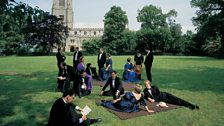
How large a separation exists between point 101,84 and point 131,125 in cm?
705

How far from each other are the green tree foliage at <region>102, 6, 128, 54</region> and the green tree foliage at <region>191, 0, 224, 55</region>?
26.5 m

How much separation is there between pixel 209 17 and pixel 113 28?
31.1m

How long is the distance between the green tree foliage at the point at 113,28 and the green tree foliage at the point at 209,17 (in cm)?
2648

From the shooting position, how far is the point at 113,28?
7356 centimetres

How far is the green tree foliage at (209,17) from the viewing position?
4572cm

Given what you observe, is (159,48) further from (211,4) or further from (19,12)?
(19,12)

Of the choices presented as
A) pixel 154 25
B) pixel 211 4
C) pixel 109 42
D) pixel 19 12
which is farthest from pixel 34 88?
pixel 154 25

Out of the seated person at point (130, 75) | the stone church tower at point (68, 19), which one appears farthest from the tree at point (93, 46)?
the seated person at point (130, 75)

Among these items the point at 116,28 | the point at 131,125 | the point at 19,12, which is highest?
the point at 116,28

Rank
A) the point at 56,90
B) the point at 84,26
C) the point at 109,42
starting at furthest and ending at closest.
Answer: the point at 84,26, the point at 109,42, the point at 56,90

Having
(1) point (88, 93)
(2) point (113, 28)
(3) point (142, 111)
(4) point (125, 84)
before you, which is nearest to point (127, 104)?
(3) point (142, 111)

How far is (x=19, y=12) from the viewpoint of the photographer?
5.93m

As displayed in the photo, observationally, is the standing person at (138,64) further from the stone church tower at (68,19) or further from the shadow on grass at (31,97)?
the stone church tower at (68,19)

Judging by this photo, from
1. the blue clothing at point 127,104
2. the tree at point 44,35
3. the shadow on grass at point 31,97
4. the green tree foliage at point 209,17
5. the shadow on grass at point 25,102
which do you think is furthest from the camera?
the tree at point 44,35
